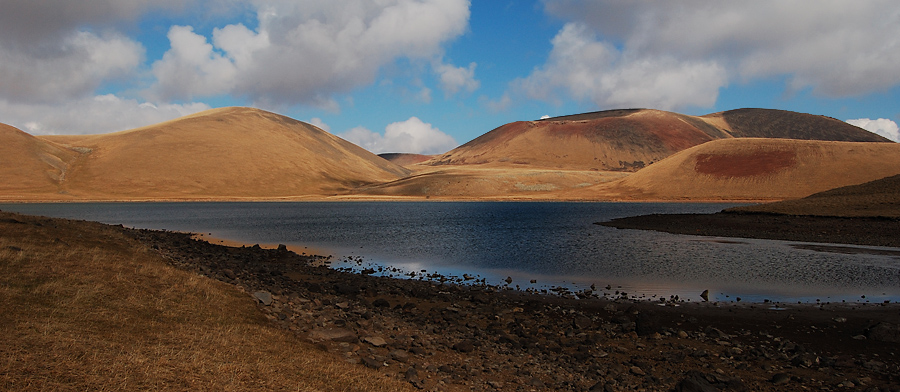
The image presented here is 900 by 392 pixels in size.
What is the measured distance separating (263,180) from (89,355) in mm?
172451

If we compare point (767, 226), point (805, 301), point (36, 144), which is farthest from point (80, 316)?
point (36, 144)

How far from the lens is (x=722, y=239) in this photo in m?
45.5

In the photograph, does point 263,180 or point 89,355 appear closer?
point 89,355

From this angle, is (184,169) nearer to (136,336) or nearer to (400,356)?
(136,336)

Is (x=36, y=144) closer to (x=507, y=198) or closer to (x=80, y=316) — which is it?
(x=507, y=198)

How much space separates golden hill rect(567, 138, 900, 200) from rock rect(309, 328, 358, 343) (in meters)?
137

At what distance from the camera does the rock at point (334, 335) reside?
11.8 metres

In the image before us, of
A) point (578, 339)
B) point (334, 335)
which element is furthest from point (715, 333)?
point (334, 335)

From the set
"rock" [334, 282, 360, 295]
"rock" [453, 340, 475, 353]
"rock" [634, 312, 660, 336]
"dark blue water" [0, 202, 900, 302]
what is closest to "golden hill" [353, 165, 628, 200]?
"dark blue water" [0, 202, 900, 302]

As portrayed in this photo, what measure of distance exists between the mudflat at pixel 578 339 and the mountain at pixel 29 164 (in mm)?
143764

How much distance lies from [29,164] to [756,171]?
207 meters

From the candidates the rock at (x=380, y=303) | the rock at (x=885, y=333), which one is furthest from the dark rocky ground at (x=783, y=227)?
the rock at (x=380, y=303)

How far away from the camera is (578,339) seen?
14.9 m

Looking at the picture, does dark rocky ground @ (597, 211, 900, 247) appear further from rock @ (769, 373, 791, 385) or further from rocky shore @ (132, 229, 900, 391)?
rock @ (769, 373, 791, 385)
